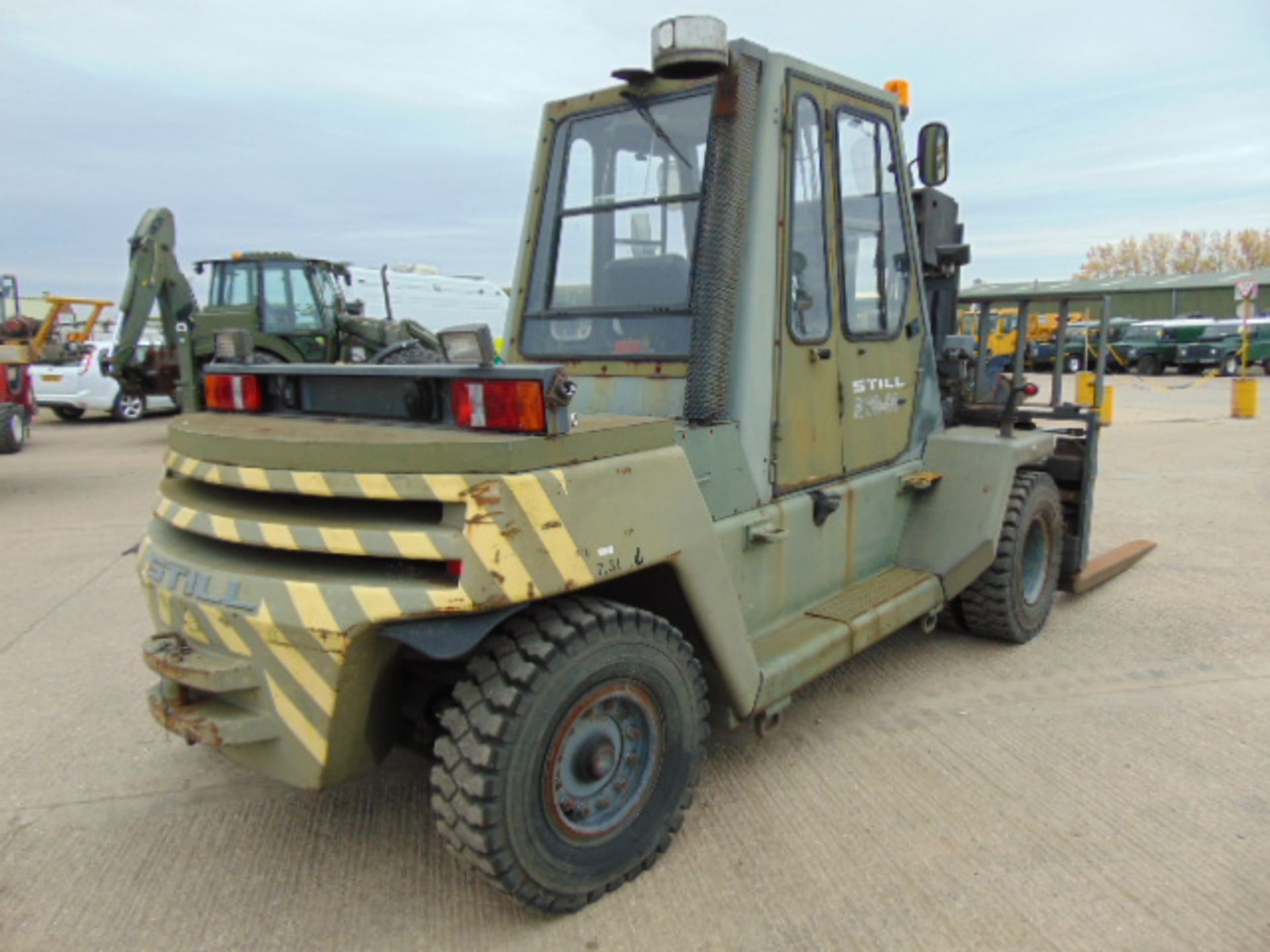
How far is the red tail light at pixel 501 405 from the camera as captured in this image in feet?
7.44

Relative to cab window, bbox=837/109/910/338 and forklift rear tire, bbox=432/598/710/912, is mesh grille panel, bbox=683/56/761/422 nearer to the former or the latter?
cab window, bbox=837/109/910/338

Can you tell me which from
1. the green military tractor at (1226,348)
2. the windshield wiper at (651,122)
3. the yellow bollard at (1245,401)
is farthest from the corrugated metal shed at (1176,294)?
the windshield wiper at (651,122)

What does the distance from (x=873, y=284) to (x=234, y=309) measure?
11.7 metres

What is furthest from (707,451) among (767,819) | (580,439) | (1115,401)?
(1115,401)

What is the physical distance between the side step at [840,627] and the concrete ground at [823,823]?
16.0 inches

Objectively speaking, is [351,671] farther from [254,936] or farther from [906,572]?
[906,572]

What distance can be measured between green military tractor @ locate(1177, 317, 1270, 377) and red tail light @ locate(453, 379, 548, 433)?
93.1 ft

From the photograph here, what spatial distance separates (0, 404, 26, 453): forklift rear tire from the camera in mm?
10398

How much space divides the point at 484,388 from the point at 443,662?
2.62ft

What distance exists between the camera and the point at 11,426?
35.2 feet

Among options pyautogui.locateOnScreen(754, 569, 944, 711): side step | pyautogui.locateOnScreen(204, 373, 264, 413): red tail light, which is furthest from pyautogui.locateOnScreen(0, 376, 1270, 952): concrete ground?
pyautogui.locateOnScreen(204, 373, 264, 413): red tail light

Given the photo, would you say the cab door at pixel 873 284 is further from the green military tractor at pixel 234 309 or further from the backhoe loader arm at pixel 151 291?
the backhoe loader arm at pixel 151 291

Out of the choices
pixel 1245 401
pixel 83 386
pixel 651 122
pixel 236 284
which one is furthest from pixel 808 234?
pixel 83 386

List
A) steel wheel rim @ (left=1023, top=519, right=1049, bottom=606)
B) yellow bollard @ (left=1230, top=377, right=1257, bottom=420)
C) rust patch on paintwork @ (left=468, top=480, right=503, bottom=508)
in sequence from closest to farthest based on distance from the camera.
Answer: rust patch on paintwork @ (left=468, top=480, right=503, bottom=508) < steel wheel rim @ (left=1023, top=519, right=1049, bottom=606) < yellow bollard @ (left=1230, top=377, right=1257, bottom=420)
